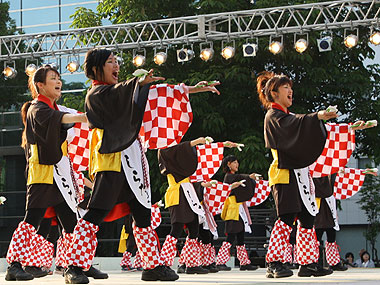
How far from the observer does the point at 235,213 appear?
10.9 metres

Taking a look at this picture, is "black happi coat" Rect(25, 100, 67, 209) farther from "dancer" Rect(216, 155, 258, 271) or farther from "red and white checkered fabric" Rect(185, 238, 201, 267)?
"dancer" Rect(216, 155, 258, 271)

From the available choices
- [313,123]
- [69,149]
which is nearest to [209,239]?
[69,149]

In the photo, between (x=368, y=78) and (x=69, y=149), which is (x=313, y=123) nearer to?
(x=69, y=149)

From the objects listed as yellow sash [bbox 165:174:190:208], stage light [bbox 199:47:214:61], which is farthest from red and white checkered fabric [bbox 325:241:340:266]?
stage light [bbox 199:47:214:61]

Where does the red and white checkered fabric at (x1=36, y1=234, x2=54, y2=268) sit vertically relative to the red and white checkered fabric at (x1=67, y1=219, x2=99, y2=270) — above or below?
below

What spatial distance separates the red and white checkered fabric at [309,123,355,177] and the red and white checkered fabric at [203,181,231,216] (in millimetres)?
2791

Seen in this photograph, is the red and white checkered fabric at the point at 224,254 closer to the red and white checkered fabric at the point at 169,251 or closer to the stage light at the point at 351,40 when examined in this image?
the red and white checkered fabric at the point at 169,251

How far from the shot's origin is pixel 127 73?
51.7 ft

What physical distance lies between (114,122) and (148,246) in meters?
0.90

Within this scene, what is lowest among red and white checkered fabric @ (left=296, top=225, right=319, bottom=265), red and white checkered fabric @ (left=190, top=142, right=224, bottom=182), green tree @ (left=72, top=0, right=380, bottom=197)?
red and white checkered fabric @ (left=296, top=225, right=319, bottom=265)

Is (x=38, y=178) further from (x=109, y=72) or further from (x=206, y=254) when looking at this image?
(x=206, y=254)

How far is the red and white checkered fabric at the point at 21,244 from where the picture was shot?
6.16 metres

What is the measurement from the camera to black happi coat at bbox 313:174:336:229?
959 centimetres

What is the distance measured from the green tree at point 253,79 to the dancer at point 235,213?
3615mm
